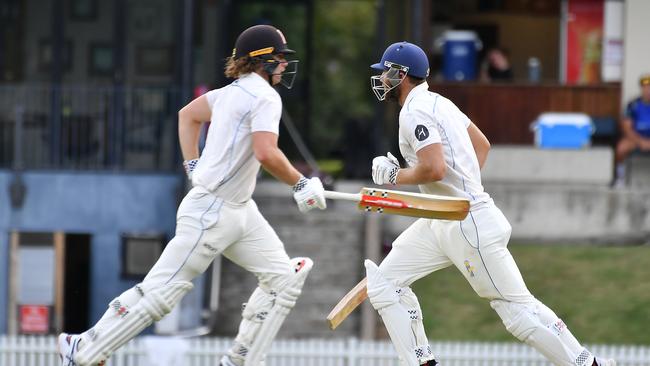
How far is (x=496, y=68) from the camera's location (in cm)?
1883

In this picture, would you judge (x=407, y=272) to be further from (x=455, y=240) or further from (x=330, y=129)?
(x=330, y=129)

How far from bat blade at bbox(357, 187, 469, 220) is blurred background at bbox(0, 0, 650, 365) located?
6.80 metres

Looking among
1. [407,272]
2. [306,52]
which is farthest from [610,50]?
[407,272]

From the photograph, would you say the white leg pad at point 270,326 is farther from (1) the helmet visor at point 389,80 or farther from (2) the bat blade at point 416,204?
(1) the helmet visor at point 389,80

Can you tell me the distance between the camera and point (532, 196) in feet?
57.6

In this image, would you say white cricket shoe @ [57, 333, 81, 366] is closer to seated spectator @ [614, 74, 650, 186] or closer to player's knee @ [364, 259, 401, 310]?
player's knee @ [364, 259, 401, 310]

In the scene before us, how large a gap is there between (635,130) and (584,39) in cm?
190

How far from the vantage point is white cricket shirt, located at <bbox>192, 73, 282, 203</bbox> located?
838 centimetres

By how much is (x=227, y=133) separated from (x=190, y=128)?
46 cm

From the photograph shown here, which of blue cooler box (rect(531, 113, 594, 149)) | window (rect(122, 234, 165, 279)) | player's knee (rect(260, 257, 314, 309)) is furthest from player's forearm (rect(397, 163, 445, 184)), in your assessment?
blue cooler box (rect(531, 113, 594, 149))

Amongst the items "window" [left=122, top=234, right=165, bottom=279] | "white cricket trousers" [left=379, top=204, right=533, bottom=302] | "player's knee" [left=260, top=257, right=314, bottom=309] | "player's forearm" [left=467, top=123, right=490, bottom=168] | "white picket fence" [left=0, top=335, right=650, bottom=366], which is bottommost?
"white picket fence" [left=0, top=335, right=650, bottom=366]

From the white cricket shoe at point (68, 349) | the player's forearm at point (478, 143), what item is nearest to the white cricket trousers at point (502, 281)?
the player's forearm at point (478, 143)

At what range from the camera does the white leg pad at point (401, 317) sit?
8438mm

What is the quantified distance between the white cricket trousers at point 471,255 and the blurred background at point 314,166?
6.54m
